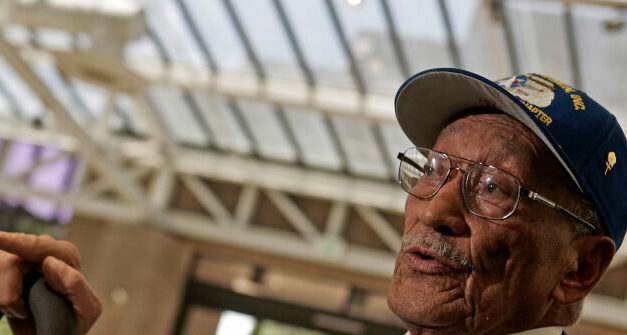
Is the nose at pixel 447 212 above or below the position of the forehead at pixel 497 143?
below

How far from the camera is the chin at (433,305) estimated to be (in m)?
0.98

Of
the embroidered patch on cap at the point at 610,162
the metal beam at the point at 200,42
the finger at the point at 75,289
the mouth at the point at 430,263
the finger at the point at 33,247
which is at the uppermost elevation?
the metal beam at the point at 200,42

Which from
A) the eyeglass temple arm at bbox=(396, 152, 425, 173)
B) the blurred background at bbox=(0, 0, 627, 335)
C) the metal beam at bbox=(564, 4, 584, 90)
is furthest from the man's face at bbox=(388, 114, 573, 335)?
the metal beam at bbox=(564, 4, 584, 90)

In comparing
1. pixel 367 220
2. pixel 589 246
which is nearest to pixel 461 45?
pixel 367 220

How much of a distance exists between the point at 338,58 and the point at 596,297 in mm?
4160

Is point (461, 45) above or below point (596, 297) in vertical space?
above

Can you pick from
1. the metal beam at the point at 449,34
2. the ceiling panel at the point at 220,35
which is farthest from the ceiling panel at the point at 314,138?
the metal beam at the point at 449,34

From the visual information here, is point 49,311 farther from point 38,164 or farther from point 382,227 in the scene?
point 38,164

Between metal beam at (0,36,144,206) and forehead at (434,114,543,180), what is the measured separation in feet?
23.0

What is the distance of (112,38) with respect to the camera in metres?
7.05

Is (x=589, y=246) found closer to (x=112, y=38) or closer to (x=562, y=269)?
(x=562, y=269)

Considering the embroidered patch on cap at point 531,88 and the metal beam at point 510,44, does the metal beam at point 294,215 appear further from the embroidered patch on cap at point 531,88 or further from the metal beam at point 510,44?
the embroidered patch on cap at point 531,88

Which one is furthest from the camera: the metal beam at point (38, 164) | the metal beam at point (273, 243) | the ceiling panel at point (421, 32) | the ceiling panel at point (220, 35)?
the metal beam at point (38, 164)

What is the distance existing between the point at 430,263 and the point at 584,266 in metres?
0.23
